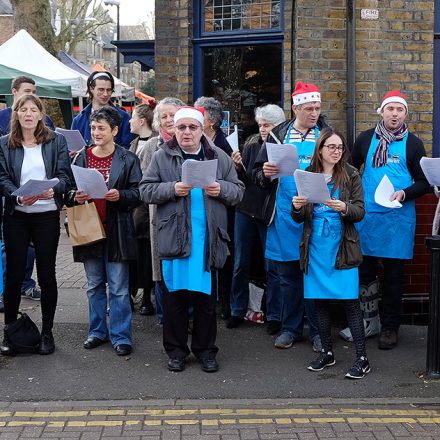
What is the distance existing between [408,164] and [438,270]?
3.55 feet

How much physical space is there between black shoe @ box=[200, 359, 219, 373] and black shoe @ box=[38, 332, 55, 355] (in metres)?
1.30

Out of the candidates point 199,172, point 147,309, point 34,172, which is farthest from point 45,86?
point 199,172

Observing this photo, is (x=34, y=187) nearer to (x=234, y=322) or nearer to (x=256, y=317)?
(x=234, y=322)

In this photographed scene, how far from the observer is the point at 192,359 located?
5980 mm

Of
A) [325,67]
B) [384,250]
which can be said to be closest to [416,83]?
[325,67]

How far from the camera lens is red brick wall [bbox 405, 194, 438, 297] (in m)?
6.86

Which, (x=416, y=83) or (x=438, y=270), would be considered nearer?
(x=438, y=270)

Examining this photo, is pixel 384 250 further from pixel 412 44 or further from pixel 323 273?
pixel 412 44

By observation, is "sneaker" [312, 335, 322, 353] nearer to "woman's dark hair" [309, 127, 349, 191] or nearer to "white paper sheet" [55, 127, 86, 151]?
"woman's dark hair" [309, 127, 349, 191]

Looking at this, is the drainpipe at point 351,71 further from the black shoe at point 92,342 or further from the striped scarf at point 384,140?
the black shoe at point 92,342

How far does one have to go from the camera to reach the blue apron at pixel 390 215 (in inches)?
244

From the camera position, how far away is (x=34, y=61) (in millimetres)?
14844

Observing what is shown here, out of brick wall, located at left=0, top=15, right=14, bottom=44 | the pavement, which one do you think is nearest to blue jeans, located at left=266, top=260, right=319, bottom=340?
the pavement

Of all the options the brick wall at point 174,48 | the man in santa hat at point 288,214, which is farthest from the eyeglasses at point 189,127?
the brick wall at point 174,48
